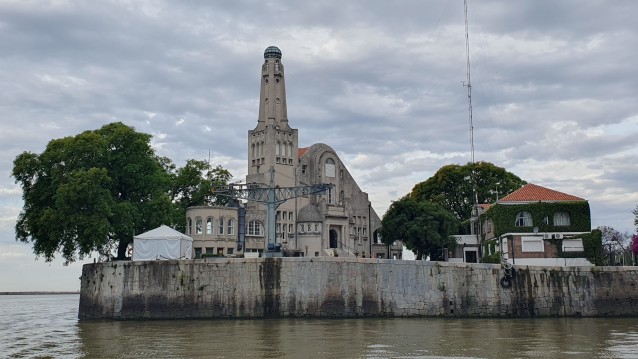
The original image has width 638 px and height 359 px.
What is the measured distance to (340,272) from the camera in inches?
1571

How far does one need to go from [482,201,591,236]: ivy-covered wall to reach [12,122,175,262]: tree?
2852 centimetres

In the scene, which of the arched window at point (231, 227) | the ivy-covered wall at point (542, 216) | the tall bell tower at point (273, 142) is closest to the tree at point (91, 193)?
the arched window at point (231, 227)

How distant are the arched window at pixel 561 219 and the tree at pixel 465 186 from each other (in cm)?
2372

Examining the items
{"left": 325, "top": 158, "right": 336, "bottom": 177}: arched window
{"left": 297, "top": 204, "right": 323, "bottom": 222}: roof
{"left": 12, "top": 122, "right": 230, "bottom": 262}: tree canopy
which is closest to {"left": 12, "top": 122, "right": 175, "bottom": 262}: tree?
{"left": 12, "top": 122, "right": 230, "bottom": 262}: tree canopy

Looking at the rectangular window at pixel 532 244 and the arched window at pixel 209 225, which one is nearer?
the rectangular window at pixel 532 244

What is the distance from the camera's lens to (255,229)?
68.2 m

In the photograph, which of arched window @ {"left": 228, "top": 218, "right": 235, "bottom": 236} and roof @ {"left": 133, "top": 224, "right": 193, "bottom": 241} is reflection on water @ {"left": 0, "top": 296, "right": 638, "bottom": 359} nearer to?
roof @ {"left": 133, "top": 224, "right": 193, "bottom": 241}

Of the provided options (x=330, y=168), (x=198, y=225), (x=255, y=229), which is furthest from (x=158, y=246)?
(x=330, y=168)

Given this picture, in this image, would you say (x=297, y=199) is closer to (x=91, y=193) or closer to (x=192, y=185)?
(x=192, y=185)

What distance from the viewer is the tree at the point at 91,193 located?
44.8 m

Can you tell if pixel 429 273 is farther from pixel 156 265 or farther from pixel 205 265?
pixel 156 265

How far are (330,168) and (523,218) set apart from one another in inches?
1020

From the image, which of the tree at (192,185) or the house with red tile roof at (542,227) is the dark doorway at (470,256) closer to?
the house with red tile roof at (542,227)

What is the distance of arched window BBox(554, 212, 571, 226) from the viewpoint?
5506 centimetres
